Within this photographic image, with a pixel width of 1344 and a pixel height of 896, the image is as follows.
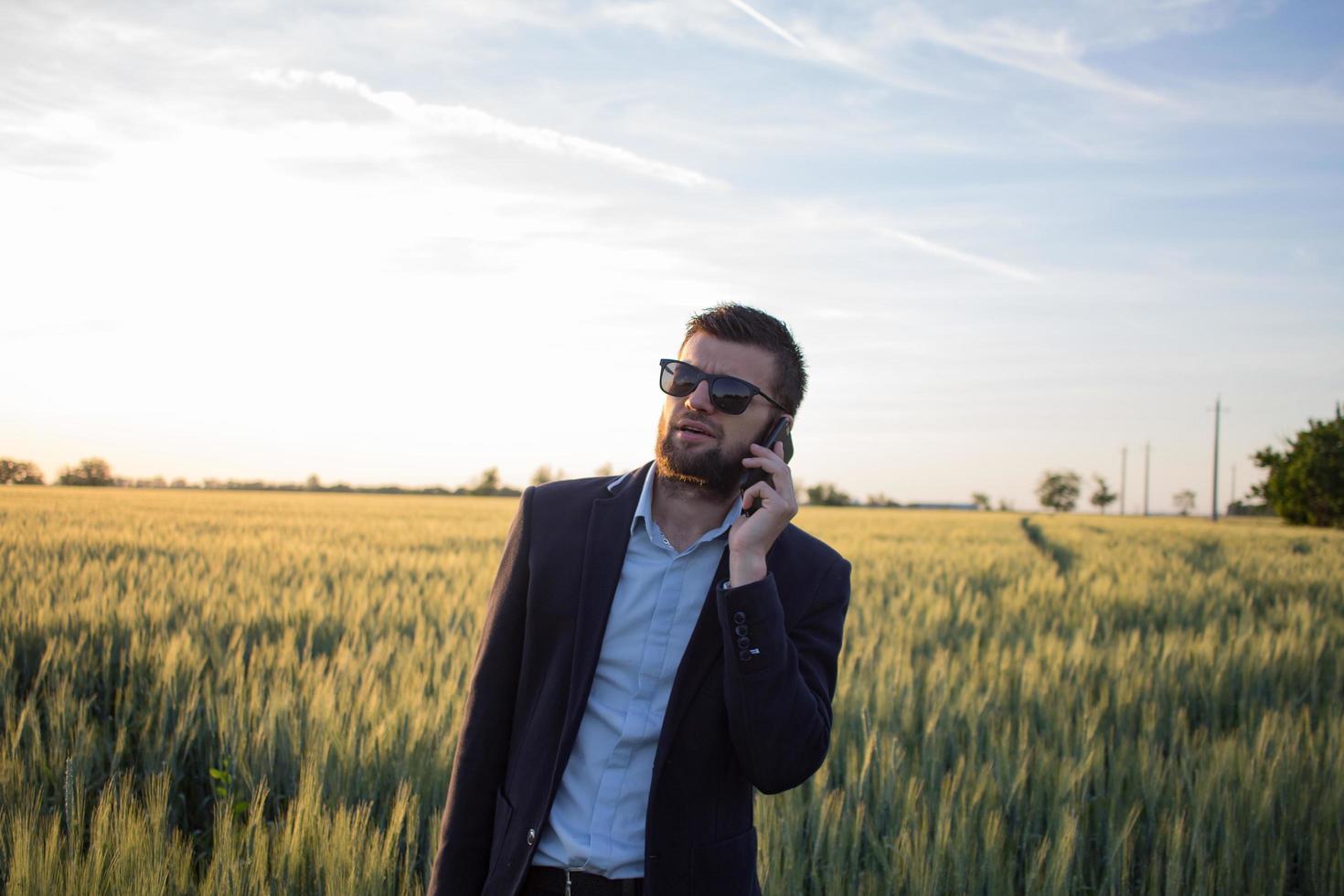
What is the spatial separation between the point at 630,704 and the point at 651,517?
0.39 metres

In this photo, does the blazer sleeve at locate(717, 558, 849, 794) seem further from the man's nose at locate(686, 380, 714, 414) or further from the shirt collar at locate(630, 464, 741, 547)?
the man's nose at locate(686, 380, 714, 414)

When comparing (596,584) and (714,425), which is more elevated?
(714,425)

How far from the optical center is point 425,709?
3992 millimetres

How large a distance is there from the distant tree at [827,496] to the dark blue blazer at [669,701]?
7796cm

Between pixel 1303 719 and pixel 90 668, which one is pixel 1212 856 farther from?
pixel 90 668

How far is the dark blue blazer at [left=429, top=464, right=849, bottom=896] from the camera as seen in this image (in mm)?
1762

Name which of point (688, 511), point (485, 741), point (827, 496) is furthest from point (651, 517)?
point (827, 496)

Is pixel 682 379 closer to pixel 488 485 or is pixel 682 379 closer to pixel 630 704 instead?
pixel 630 704

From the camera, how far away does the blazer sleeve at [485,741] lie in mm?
1981

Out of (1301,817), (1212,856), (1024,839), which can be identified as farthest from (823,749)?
(1301,817)

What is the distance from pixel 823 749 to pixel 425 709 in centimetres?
259

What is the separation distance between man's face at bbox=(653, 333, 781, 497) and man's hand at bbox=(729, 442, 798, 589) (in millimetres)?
106

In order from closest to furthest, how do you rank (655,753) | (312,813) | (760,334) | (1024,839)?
1. (655,753)
2. (760,334)
3. (312,813)
4. (1024,839)

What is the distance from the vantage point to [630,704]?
6.11 feet
